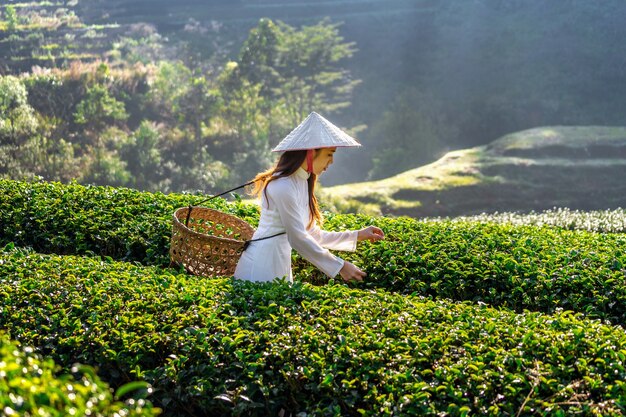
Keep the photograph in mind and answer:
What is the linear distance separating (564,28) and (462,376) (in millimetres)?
38677

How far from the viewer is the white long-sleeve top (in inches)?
187

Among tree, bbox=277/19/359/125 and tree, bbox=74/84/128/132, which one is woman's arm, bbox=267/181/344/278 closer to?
tree, bbox=74/84/128/132

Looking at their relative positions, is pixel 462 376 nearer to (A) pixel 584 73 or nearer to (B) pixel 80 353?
(B) pixel 80 353

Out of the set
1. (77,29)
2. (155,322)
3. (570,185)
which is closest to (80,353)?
(155,322)

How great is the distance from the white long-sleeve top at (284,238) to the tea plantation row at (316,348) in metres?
0.41

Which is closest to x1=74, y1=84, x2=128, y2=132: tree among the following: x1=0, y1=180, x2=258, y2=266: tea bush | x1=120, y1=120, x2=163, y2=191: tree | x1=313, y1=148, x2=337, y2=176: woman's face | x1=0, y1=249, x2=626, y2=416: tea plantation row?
x1=120, y1=120, x2=163, y2=191: tree

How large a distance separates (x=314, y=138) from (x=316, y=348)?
1521mm

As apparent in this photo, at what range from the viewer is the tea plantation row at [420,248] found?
494 cm

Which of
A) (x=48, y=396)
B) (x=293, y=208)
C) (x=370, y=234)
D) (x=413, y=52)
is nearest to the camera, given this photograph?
(x=48, y=396)

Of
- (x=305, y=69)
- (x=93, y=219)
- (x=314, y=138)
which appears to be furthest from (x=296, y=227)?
(x=305, y=69)

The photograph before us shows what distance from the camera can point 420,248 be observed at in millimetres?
5641

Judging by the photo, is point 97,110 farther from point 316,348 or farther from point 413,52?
point 316,348

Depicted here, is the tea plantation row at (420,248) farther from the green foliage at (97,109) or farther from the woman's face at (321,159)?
the green foliage at (97,109)

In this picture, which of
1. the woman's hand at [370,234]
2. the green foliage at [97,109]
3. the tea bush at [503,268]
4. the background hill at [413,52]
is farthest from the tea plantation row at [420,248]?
the background hill at [413,52]
